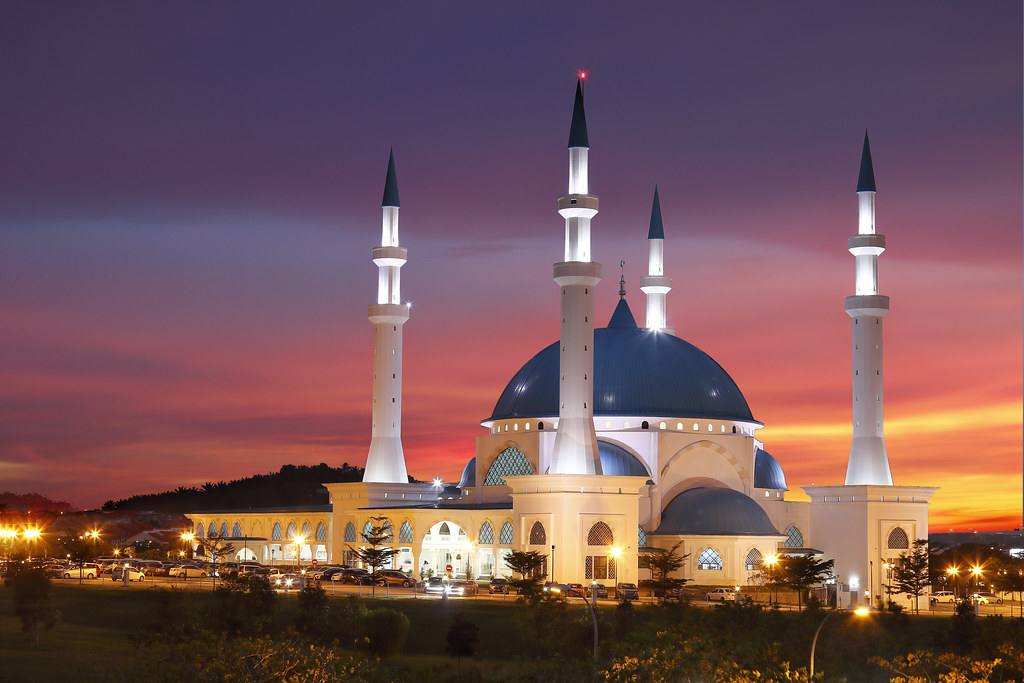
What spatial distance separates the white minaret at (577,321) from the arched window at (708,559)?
839 cm

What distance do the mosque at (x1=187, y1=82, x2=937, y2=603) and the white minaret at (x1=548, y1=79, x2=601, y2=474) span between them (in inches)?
3.1

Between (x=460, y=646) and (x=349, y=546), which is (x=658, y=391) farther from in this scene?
(x=460, y=646)

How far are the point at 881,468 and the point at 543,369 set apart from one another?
Answer: 19.9 metres

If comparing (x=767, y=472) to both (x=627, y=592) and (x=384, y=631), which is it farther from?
(x=384, y=631)

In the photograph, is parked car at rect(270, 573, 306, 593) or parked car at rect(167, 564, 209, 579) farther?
parked car at rect(167, 564, 209, 579)

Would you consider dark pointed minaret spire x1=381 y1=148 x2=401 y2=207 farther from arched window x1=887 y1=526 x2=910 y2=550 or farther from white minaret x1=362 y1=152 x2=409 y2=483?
arched window x1=887 y1=526 x2=910 y2=550

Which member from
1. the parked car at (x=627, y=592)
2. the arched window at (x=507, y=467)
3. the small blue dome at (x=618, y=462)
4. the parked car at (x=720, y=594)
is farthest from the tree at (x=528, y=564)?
the arched window at (x=507, y=467)

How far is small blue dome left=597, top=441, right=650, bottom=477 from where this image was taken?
75.9 metres

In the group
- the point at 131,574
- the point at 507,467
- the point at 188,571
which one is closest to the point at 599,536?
the point at 507,467

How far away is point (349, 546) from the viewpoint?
272 feet

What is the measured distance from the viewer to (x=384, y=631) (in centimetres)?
5272

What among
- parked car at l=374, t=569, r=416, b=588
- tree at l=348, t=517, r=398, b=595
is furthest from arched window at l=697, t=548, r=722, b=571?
tree at l=348, t=517, r=398, b=595

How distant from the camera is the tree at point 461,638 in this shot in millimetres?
53625

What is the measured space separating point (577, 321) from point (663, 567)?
12.8 m
